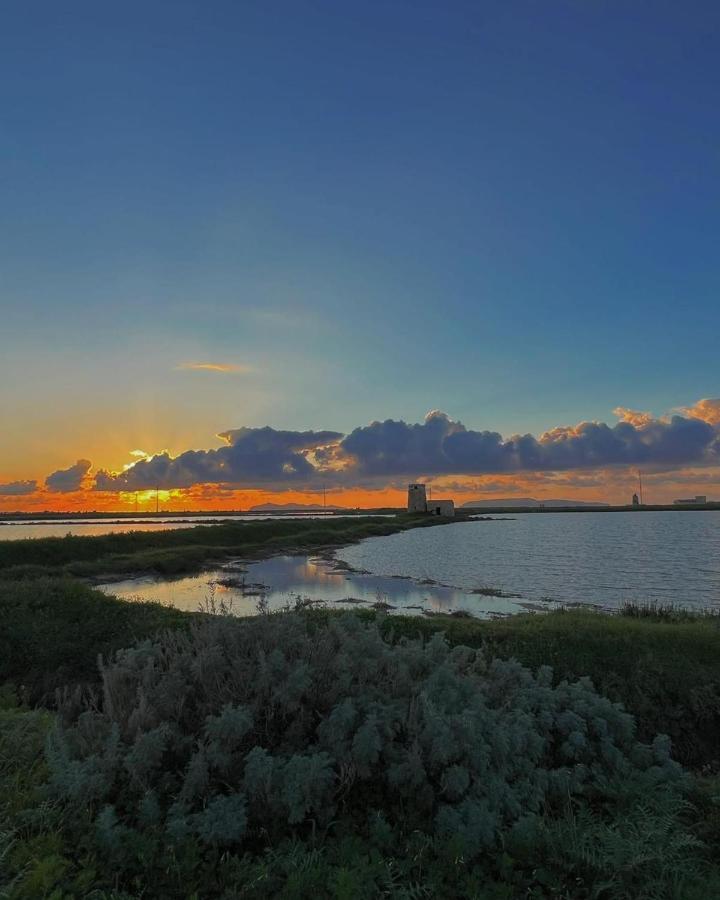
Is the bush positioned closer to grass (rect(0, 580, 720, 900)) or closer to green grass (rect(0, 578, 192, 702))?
grass (rect(0, 580, 720, 900))

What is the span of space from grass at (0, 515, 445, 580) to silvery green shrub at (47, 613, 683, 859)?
29.9 meters

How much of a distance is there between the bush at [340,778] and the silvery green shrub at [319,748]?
0.02 m

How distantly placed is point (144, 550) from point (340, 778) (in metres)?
47.3

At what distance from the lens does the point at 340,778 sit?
5.82 m

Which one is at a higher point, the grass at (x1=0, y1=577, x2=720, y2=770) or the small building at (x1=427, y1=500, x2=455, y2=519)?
the grass at (x1=0, y1=577, x2=720, y2=770)

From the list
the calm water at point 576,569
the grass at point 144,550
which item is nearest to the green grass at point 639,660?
the calm water at point 576,569

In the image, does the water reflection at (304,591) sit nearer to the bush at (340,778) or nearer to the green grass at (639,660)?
the green grass at (639,660)

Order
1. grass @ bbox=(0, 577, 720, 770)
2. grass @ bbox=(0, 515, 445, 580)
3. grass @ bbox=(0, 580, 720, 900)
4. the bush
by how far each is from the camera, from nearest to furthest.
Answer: the bush < grass @ bbox=(0, 580, 720, 900) < grass @ bbox=(0, 577, 720, 770) < grass @ bbox=(0, 515, 445, 580)

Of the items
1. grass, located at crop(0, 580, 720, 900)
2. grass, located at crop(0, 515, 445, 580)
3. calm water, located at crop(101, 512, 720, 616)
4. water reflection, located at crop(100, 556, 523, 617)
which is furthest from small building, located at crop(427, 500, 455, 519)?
grass, located at crop(0, 580, 720, 900)

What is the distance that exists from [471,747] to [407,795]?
75cm

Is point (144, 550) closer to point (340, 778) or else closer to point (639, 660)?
point (639, 660)

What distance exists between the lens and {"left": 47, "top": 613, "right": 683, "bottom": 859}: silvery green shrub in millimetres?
5461

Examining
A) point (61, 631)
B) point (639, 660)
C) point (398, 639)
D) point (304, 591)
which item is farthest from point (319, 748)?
point (304, 591)

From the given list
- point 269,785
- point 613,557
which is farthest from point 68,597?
point 613,557
